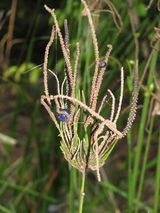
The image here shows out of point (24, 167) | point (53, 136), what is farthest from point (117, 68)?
point (24, 167)

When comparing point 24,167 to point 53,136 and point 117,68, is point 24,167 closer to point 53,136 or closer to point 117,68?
point 53,136

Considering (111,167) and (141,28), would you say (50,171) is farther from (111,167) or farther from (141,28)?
(111,167)

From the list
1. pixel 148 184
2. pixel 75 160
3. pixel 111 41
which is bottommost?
pixel 148 184

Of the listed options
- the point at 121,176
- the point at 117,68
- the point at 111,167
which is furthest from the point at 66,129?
the point at 121,176

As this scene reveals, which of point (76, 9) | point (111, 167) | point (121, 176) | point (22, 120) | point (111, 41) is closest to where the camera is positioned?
point (111, 41)

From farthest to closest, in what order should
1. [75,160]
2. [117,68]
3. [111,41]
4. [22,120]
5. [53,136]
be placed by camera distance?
[22,120]
[53,136]
[117,68]
[111,41]
[75,160]

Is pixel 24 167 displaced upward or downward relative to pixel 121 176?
upward

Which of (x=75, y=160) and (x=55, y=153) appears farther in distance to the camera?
(x=55, y=153)

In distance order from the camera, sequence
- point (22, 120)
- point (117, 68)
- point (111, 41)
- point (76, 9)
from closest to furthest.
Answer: point (111, 41)
point (117, 68)
point (76, 9)
point (22, 120)

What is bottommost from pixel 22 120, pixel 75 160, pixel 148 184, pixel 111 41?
pixel 148 184
